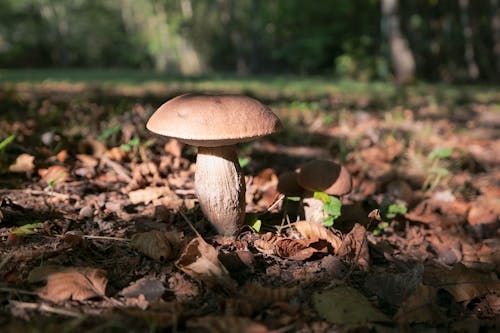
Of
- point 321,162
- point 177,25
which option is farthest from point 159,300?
point 177,25

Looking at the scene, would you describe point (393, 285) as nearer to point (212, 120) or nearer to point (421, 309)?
point (421, 309)

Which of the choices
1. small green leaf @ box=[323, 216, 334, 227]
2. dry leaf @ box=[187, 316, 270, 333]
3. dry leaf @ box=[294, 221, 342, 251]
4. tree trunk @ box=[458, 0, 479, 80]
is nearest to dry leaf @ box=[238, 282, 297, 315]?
dry leaf @ box=[187, 316, 270, 333]

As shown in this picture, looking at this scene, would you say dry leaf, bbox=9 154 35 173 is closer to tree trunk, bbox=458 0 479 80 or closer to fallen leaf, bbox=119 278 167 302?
fallen leaf, bbox=119 278 167 302

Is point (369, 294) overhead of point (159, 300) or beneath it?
beneath

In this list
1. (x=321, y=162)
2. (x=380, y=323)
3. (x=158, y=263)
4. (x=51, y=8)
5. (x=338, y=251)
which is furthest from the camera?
(x=51, y=8)

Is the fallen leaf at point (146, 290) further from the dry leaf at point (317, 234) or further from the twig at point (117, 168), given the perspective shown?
the twig at point (117, 168)

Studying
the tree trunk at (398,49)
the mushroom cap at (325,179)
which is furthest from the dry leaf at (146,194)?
the tree trunk at (398,49)

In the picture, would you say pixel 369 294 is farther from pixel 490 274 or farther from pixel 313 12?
pixel 313 12
